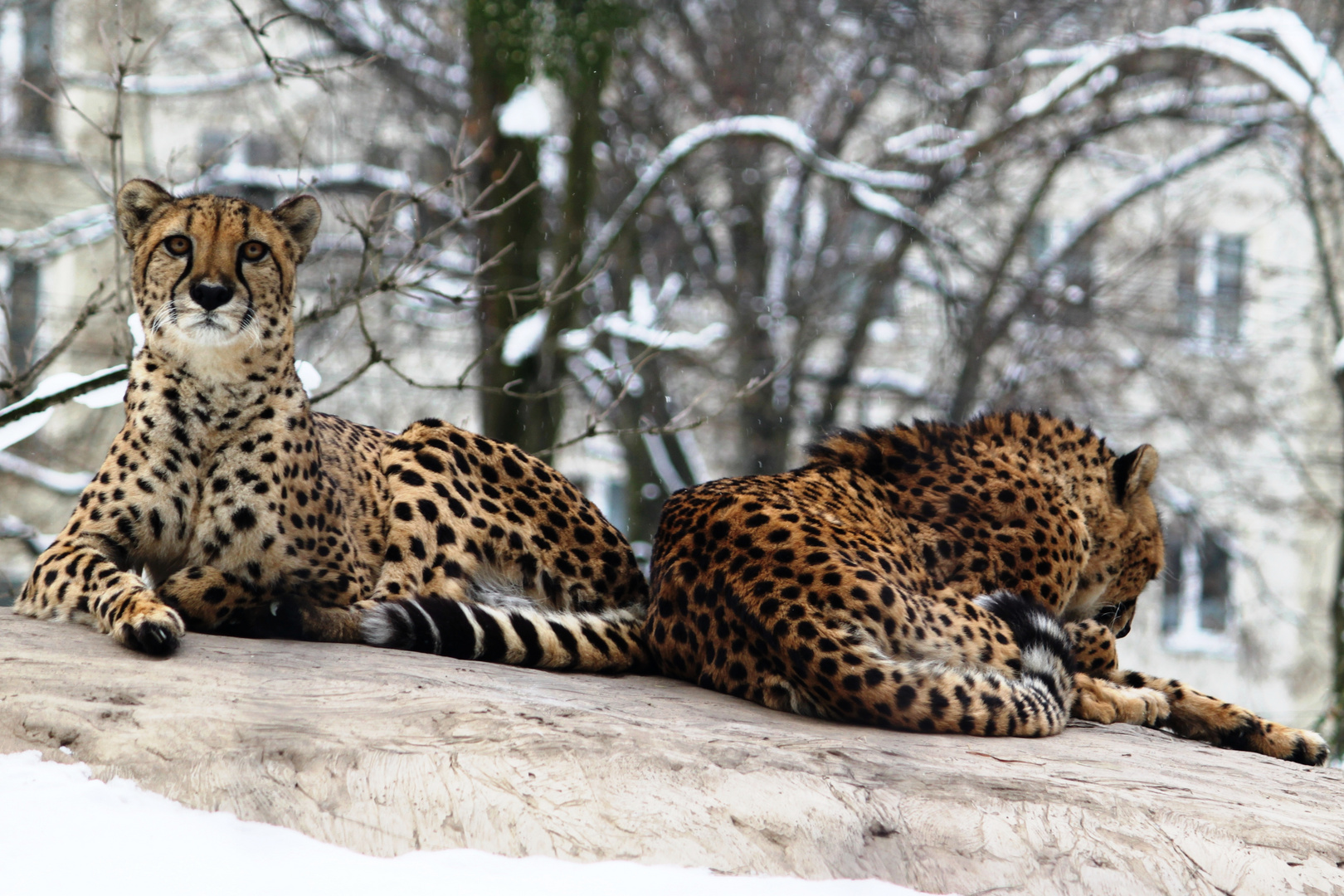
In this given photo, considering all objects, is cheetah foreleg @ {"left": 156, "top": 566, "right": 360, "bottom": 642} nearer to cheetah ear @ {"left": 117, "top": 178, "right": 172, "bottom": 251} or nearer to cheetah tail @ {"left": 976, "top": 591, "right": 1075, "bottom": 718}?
cheetah ear @ {"left": 117, "top": 178, "right": 172, "bottom": 251}

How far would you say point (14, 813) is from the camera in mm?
2404

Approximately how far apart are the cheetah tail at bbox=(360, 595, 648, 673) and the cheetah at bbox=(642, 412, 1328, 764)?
0.45 ft

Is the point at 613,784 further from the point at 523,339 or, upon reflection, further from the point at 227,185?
the point at 227,185

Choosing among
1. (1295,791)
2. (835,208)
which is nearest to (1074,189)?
(835,208)

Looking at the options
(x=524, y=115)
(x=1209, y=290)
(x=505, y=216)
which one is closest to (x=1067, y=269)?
(x=1209, y=290)

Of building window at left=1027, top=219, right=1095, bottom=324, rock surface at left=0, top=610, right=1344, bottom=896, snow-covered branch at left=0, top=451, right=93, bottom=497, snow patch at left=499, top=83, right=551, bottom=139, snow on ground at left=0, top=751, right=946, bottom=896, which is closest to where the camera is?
snow on ground at left=0, top=751, right=946, bottom=896

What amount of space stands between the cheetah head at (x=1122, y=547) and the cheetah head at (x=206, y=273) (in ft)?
9.53

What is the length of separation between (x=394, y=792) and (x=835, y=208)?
10.8 metres

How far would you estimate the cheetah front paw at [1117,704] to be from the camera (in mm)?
4145

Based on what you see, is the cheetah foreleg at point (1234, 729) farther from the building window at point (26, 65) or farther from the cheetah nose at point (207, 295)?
the building window at point (26, 65)

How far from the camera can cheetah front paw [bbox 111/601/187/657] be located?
10.0 ft

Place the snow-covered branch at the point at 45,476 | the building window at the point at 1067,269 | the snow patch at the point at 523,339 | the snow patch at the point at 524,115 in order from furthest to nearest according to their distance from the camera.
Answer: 1. the building window at the point at 1067,269
2. the snow patch at the point at 524,115
3. the snow patch at the point at 523,339
4. the snow-covered branch at the point at 45,476

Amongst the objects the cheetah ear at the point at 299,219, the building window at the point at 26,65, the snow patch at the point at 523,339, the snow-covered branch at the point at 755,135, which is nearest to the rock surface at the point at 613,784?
the cheetah ear at the point at 299,219

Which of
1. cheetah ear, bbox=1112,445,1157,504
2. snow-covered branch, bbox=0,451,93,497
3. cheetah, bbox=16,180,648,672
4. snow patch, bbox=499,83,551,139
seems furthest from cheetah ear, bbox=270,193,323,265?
snow patch, bbox=499,83,551,139
